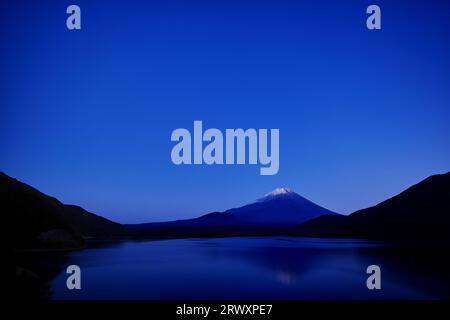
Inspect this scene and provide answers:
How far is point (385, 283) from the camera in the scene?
1077 centimetres

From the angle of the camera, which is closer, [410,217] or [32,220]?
[32,220]

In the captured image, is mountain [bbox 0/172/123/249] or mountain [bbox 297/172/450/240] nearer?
mountain [bbox 0/172/123/249]

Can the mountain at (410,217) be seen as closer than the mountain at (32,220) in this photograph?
No

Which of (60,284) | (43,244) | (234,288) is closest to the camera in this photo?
(60,284)
